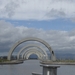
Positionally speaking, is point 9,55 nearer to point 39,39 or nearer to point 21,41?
point 21,41

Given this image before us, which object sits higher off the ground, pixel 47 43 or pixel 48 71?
pixel 47 43

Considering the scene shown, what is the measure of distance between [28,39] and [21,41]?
1702mm

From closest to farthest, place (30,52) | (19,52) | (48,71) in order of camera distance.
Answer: (48,71)
(19,52)
(30,52)

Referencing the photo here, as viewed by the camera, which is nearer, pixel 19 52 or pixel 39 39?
pixel 39 39

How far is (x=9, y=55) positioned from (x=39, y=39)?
8.17 m

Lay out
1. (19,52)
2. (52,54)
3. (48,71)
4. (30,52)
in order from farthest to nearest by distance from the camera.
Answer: (30,52), (19,52), (52,54), (48,71)

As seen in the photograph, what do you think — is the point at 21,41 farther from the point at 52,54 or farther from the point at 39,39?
the point at 52,54

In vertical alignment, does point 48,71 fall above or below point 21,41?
below

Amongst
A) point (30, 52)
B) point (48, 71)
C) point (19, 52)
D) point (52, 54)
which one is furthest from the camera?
point (30, 52)

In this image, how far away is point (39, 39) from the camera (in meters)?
57.4

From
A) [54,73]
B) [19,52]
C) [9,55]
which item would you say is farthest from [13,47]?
[54,73]

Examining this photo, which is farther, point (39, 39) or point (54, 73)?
point (39, 39)

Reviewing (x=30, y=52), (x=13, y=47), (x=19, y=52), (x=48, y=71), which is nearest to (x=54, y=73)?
(x=48, y=71)

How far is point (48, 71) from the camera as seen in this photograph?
434 cm
